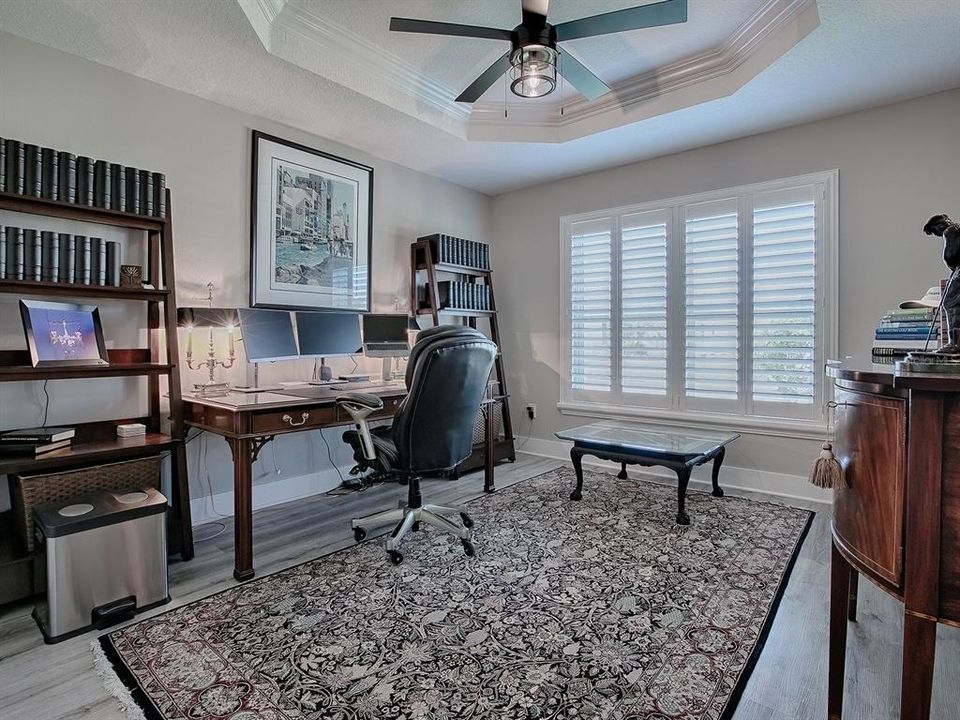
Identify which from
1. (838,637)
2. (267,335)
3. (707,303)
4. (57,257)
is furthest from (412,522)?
(707,303)

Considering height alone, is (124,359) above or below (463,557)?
above

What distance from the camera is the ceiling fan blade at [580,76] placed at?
246cm

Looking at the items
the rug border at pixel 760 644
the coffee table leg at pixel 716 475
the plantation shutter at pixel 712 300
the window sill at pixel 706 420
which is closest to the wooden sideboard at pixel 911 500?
the rug border at pixel 760 644

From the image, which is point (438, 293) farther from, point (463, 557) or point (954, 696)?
point (954, 696)

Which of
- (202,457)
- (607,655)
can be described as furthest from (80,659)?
(607,655)

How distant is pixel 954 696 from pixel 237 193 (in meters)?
4.08

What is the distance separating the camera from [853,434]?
47.2 inches

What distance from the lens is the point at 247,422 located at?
7.71ft

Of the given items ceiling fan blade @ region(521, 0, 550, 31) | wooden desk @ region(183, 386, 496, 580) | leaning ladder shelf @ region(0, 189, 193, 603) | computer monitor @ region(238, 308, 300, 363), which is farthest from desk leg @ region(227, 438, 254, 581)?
ceiling fan blade @ region(521, 0, 550, 31)

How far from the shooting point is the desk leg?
7.59 ft

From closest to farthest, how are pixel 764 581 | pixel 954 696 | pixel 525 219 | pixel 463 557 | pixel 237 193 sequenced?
pixel 954 696
pixel 764 581
pixel 463 557
pixel 237 193
pixel 525 219

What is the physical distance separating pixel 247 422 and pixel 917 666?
2.43 metres

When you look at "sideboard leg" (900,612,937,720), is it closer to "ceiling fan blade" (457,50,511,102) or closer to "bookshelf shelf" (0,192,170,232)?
"ceiling fan blade" (457,50,511,102)

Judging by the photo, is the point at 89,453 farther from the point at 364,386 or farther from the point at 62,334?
the point at 364,386
